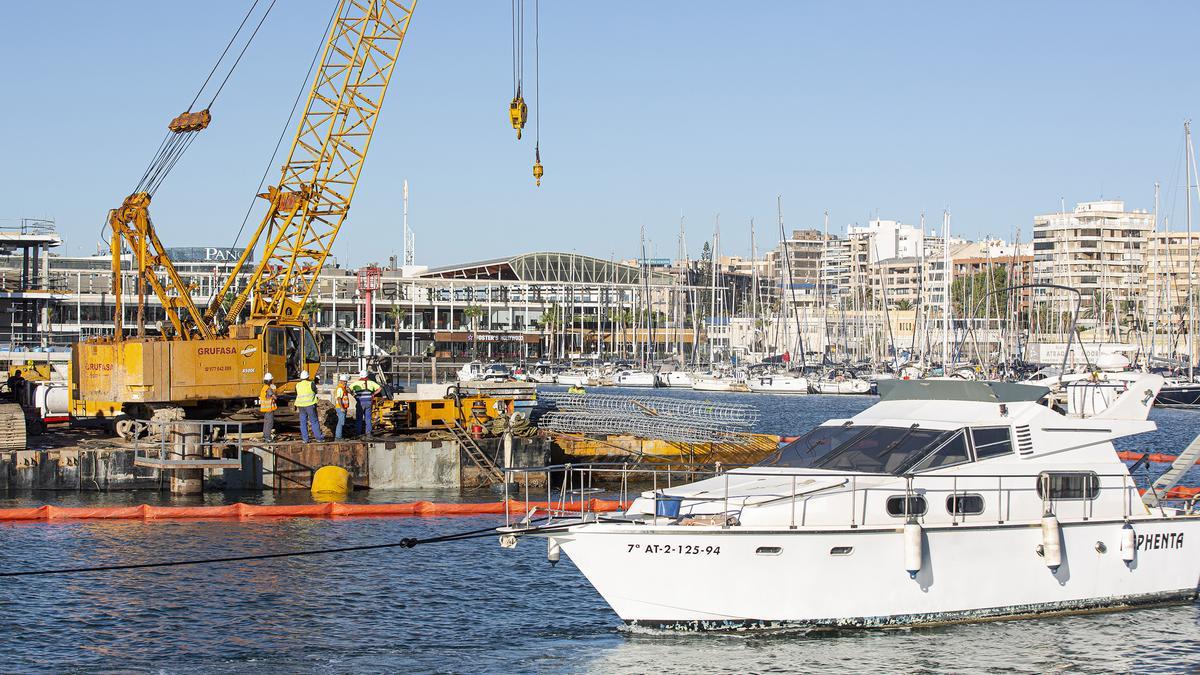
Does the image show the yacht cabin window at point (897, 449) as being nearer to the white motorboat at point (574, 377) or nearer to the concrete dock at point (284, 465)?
the concrete dock at point (284, 465)

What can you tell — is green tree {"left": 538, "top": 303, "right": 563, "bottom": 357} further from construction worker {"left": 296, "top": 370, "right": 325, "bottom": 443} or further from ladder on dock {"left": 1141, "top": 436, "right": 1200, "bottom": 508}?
ladder on dock {"left": 1141, "top": 436, "right": 1200, "bottom": 508}

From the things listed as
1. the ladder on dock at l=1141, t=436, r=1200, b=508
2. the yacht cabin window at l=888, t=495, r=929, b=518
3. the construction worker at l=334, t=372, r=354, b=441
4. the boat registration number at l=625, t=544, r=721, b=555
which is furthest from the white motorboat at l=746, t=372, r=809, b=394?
the boat registration number at l=625, t=544, r=721, b=555

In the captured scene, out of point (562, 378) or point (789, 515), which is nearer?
point (789, 515)

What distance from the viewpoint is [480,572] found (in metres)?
25.3

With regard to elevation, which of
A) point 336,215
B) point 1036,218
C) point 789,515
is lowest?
point 789,515

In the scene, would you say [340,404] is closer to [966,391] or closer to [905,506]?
[966,391]

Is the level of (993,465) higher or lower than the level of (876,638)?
higher

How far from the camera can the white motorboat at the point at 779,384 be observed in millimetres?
104688

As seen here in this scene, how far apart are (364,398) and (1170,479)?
2269cm

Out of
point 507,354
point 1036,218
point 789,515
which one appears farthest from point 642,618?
point 1036,218

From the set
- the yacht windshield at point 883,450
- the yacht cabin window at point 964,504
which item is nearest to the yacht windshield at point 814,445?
the yacht windshield at point 883,450

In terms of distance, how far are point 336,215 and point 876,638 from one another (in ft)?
117

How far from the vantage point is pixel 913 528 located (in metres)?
18.6

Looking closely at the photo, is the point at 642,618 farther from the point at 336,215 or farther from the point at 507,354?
the point at 507,354
